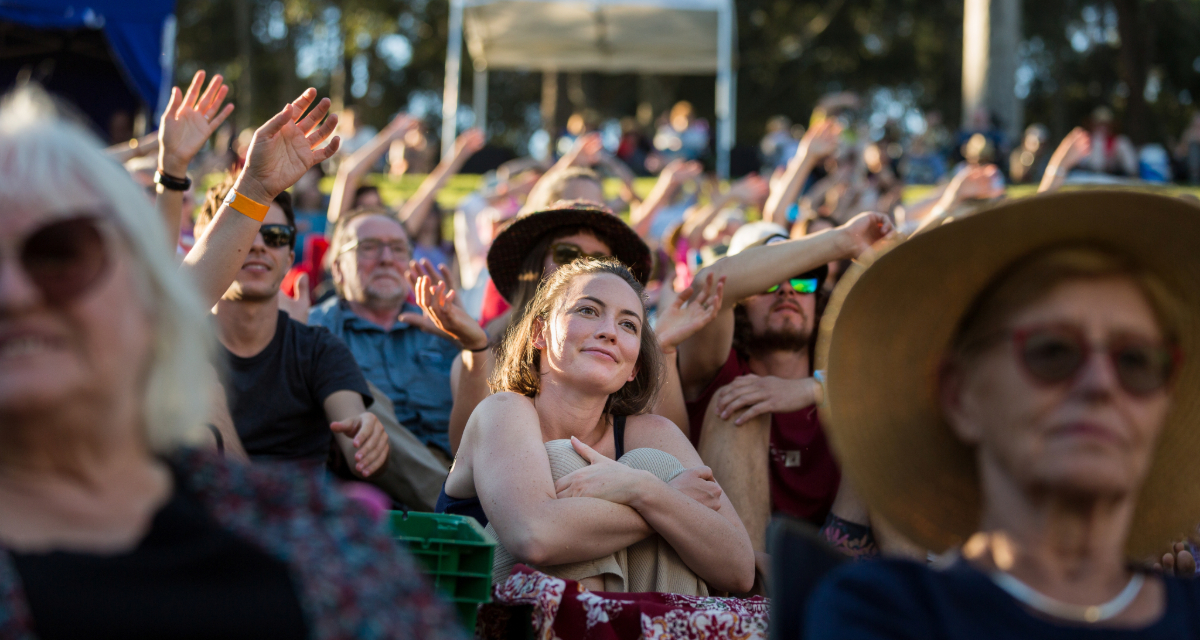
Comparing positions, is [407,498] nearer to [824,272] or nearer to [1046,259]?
[824,272]

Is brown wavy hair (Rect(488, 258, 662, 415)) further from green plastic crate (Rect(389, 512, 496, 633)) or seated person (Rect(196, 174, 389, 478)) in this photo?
green plastic crate (Rect(389, 512, 496, 633))

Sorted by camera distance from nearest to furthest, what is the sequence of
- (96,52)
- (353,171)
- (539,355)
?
(539,355), (353,171), (96,52)

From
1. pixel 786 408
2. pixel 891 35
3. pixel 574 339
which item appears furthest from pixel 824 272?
pixel 891 35

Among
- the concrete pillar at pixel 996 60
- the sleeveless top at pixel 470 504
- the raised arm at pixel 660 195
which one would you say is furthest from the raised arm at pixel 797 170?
the concrete pillar at pixel 996 60

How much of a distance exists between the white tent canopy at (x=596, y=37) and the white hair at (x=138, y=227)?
38.0ft

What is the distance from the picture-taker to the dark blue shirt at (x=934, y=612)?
1.50m

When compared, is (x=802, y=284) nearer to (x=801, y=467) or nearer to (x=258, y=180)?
(x=801, y=467)

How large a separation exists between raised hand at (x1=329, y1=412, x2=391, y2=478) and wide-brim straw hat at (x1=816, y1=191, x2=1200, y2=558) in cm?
164

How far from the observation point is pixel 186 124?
318cm

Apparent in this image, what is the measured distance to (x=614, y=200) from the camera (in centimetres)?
1208

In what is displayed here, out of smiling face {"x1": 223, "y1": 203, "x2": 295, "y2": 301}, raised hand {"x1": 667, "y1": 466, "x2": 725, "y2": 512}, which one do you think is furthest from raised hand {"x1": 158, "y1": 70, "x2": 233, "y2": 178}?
raised hand {"x1": 667, "y1": 466, "x2": 725, "y2": 512}

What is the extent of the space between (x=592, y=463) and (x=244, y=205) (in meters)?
1.12

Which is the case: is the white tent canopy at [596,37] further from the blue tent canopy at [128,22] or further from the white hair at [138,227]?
the white hair at [138,227]

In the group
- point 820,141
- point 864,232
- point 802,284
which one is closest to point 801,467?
point 802,284
